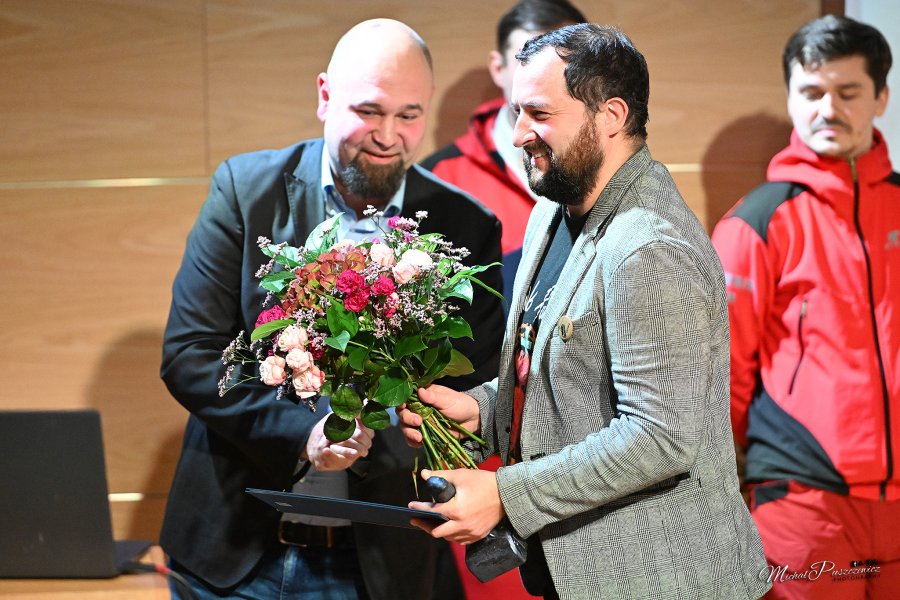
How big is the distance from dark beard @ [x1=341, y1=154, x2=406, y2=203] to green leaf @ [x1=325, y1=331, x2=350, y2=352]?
727 mm

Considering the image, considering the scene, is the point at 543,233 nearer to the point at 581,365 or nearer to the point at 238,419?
the point at 581,365

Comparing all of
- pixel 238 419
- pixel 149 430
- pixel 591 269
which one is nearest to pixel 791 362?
pixel 591 269

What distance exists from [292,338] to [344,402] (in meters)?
0.18

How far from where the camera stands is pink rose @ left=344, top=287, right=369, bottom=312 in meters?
1.66

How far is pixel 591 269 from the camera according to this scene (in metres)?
1.66

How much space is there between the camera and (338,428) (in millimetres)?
1835

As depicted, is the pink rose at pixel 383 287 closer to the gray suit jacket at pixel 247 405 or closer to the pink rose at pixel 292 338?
the pink rose at pixel 292 338

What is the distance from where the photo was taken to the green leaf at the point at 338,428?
6.00 feet

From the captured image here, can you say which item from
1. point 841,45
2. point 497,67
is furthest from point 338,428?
point 841,45

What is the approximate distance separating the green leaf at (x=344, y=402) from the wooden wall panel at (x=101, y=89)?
5.91 ft

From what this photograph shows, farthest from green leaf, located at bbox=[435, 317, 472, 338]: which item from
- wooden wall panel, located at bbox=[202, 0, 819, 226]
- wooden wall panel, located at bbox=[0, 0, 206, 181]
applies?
wooden wall panel, located at bbox=[0, 0, 206, 181]

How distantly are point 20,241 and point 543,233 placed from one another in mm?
2192

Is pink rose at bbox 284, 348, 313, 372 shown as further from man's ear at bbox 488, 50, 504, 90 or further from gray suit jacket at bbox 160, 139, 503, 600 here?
man's ear at bbox 488, 50, 504, 90

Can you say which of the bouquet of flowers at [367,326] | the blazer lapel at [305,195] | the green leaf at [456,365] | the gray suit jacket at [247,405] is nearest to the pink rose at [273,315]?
the bouquet of flowers at [367,326]
